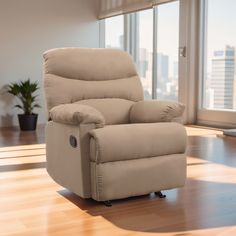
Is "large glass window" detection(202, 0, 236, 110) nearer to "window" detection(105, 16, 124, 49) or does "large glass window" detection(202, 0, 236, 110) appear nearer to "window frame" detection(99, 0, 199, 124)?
"window frame" detection(99, 0, 199, 124)

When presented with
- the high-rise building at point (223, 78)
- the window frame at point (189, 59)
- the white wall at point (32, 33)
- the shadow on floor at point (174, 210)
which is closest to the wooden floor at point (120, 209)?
the shadow on floor at point (174, 210)

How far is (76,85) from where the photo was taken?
2641 millimetres

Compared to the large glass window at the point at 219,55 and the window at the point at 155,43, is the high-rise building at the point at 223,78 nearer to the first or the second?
the large glass window at the point at 219,55

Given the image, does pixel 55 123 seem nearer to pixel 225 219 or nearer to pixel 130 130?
pixel 130 130

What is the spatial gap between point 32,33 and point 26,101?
115 cm

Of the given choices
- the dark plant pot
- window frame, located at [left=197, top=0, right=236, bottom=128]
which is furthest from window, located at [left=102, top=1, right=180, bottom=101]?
the dark plant pot

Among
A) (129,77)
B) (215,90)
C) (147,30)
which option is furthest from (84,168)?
(147,30)

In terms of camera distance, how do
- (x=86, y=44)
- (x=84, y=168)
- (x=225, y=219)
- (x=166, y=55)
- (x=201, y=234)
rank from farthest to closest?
1. (x=86, y=44)
2. (x=166, y=55)
3. (x=84, y=168)
4. (x=225, y=219)
5. (x=201, y=234)

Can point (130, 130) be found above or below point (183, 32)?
below

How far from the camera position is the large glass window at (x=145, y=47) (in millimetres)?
6281

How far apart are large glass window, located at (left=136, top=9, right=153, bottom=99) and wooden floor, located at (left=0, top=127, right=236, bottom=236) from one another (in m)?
3.29

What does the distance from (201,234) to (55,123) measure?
1083 mm

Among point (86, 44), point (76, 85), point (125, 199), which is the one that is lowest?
point (125, 199)

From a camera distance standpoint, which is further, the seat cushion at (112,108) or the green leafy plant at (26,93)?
the green leafy plant at (26,93)
